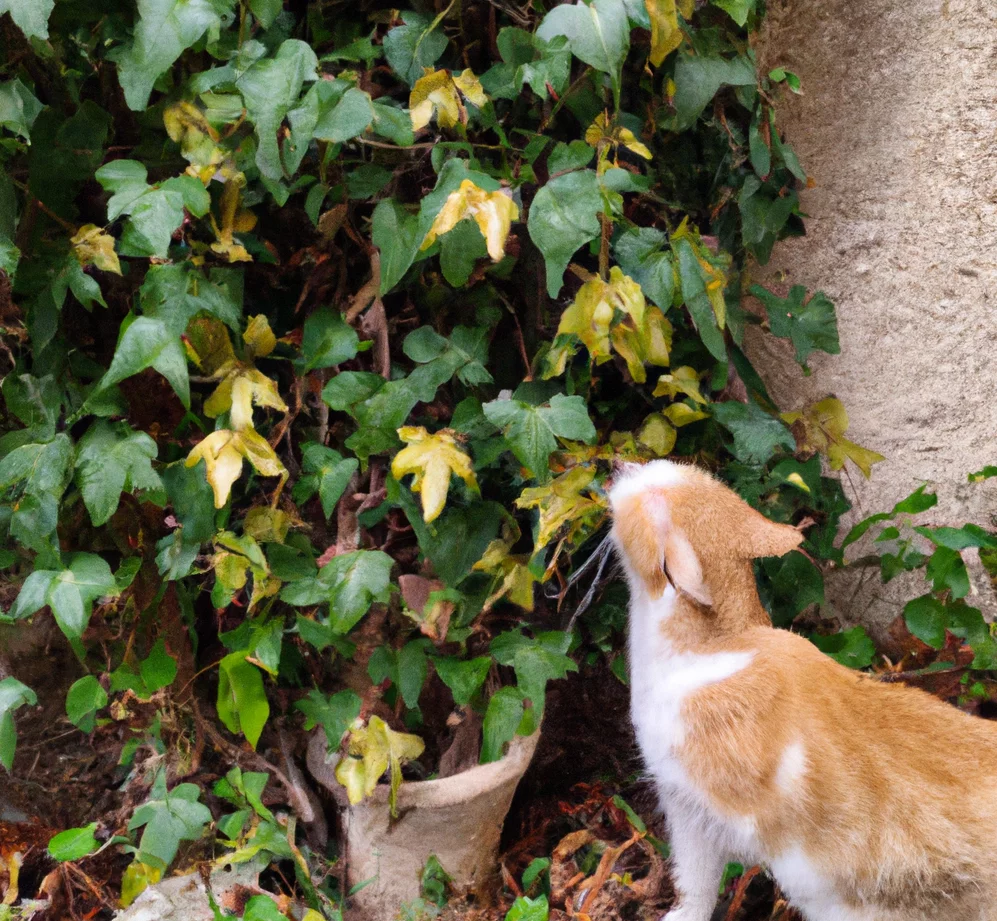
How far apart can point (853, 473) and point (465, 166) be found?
1326 mm

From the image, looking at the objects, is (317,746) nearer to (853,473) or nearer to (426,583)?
(426,583)

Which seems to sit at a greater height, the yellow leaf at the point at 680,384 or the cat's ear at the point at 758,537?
the yellow leaf at the point at 680,384

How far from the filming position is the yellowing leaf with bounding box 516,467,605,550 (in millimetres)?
1701

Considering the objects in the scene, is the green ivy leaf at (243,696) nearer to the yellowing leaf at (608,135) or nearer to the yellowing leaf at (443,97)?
the yellowing leaf at (443,97)

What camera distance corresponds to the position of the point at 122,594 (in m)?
1.99

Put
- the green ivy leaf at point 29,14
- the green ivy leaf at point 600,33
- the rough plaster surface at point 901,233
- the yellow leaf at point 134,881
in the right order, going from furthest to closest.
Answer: the rough plaster surface at point 901,233, the yellow leaf at point 134,881, the green ivy leaf at point 600,33, the green ivy leaf at point 29,14

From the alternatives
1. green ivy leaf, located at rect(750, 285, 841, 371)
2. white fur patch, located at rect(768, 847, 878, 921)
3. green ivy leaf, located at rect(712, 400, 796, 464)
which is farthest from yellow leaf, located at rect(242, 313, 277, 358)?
white fur patch, located at rect(768, 847, 878, 921)

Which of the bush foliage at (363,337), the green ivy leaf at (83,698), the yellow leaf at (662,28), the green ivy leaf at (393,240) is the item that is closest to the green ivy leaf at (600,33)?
the bush foliage at (363,337)

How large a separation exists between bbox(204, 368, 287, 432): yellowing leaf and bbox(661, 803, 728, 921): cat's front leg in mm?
1033

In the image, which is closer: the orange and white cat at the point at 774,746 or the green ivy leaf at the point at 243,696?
the orange and white cat at the point at 774,746

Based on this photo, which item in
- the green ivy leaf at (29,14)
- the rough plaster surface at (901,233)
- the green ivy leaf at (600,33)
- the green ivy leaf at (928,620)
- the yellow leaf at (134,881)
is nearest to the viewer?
the green ivy leaf at (29,14)

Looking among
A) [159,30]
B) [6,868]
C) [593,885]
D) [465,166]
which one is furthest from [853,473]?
[6,868]

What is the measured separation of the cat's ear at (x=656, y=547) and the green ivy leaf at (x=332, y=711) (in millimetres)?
607

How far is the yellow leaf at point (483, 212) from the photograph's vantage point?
1.50 m
